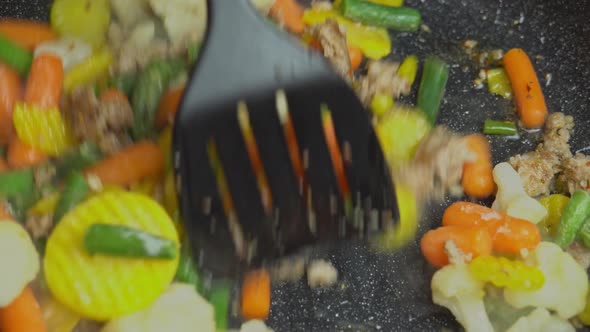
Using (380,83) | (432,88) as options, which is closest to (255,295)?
(380,83)

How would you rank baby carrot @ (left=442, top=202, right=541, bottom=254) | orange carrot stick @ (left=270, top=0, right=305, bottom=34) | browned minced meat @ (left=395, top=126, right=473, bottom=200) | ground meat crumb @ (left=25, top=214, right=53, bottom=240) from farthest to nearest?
orange carrot stick @ (left=270, top=0, right=305, bottom=34) → browned minced meat @ (left=395, top=126, right=473, bottom=200) → baby carrot @ (left=442, top=202, right=541, bottom=254) → ground meat crumb @ (left=25, top=214, right=53, bottom=240)

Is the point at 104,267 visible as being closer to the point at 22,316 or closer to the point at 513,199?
the point at 22,316

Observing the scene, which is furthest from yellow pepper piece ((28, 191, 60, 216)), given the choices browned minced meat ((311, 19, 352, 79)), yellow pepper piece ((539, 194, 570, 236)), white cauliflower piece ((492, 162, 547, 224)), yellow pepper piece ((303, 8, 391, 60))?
yellow pepper piece ((539, 194, 570, 236))

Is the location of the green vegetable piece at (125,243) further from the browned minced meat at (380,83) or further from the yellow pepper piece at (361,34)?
the yellow pepper piece at (361,34)

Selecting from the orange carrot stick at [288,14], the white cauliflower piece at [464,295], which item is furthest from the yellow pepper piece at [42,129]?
the white cauliflower piece at [464,295]

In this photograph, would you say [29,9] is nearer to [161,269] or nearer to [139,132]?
[139,132]

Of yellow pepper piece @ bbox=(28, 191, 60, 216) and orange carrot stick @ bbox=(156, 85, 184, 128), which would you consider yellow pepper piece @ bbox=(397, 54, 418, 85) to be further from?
yellow pepper piece @ bbox=(28, 191, 60, 216)
